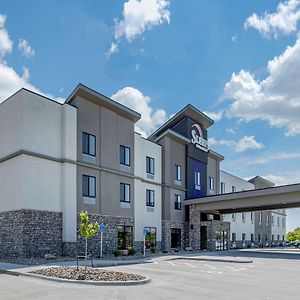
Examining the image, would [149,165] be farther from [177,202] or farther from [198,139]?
[198,139]

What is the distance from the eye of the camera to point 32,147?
24625mm

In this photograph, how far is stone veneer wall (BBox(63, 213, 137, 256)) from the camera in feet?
86.1

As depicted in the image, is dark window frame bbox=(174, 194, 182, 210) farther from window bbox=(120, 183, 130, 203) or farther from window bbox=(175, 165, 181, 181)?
window bbox=(120, 183, 130, 203)

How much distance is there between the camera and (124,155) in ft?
105

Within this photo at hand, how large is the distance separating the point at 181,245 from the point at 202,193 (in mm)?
6766

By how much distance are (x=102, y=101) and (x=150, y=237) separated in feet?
41.8

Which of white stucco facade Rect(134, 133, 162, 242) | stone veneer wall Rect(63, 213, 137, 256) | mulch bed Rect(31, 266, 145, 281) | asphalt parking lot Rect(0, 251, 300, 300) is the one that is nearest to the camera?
asphalt parking lot Rect(0, 251, 300, 300)

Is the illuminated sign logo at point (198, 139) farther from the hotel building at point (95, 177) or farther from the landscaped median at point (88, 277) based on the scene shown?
the landscaped median at point (88, 277)

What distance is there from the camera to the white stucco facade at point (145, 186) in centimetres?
3338

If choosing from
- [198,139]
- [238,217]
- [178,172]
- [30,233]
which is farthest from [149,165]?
[238,217]

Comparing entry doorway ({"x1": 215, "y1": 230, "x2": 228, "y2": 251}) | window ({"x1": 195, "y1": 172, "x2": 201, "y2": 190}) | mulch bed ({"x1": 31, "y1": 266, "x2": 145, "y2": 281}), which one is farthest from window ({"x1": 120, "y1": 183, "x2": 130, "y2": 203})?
mulch bed ({"x1": 31, "y1": 266, "x2": 145, "y2": 281})

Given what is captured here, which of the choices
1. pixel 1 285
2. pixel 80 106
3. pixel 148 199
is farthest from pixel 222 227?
pixel 1 285

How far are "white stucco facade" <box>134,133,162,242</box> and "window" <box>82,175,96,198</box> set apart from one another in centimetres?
520

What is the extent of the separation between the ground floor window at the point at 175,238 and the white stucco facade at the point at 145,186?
7.32 ft
